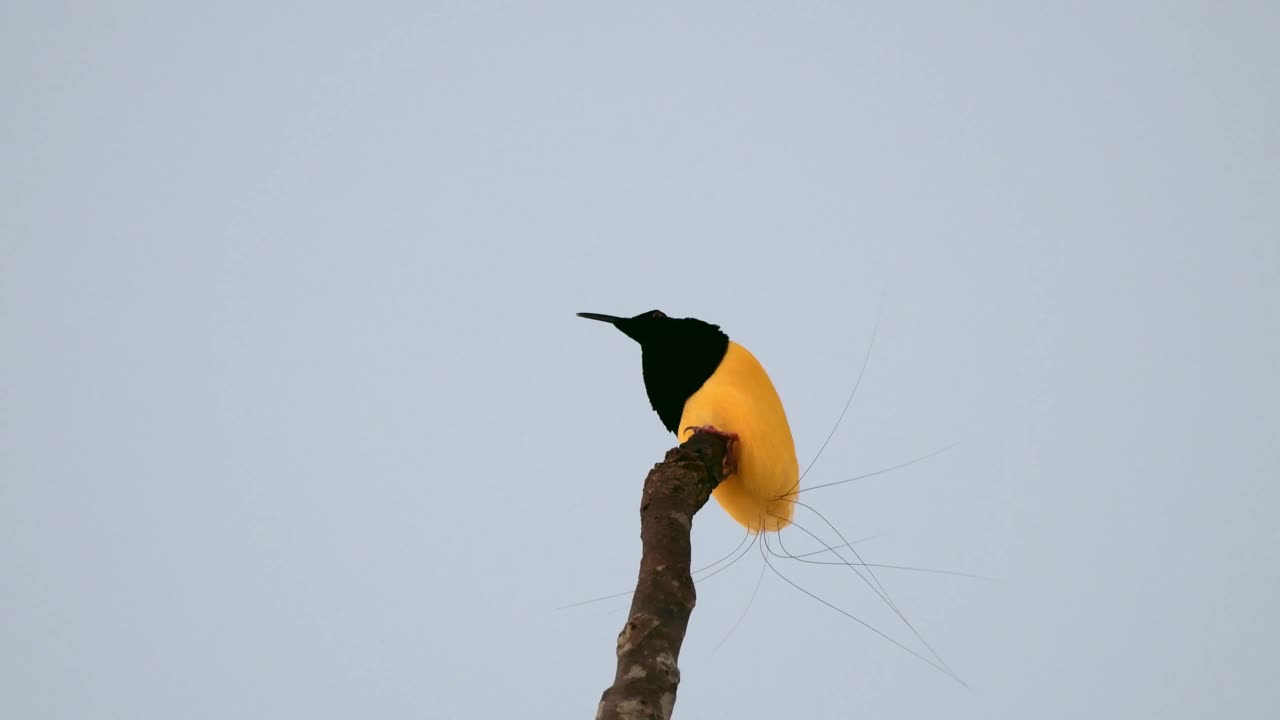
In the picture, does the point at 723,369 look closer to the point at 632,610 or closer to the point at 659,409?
the point at 659,409

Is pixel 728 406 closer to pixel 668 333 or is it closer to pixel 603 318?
pixel 668 333

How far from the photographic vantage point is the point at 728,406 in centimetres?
392

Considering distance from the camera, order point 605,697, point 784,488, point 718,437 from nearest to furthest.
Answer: point 605,697 < point 718,437 < point 784,488

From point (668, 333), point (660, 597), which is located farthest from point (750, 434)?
point (660, 597)

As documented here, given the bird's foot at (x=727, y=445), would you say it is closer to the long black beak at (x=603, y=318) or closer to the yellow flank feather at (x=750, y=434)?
the yellow flank feather at (x=750, y=434)

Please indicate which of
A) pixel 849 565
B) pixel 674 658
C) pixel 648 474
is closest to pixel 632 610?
pixel 674 658

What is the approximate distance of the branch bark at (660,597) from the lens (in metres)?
2.16

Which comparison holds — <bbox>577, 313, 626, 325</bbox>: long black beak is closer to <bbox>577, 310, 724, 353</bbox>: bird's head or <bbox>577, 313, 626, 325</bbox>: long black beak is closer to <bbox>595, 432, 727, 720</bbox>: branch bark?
<bbox>577, 310, 724, 353</bbox>: bird's head

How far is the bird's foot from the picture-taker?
3773mm

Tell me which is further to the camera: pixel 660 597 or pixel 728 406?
pixel 728 406

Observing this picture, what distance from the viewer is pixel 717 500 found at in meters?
4.18

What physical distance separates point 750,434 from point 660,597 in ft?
4.88

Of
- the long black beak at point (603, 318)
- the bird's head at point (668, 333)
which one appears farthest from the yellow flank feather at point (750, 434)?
the long black beak at point (603, 318)

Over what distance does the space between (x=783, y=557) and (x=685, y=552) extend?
1.40 meters
